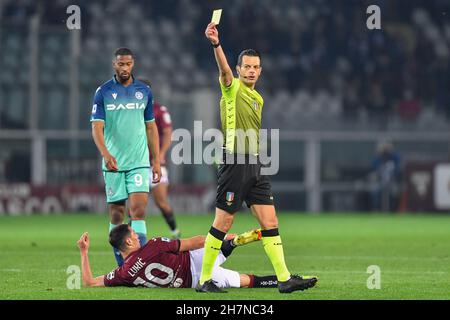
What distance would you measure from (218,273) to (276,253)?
2.06ft

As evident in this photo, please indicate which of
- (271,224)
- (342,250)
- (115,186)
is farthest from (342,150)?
(271,224)

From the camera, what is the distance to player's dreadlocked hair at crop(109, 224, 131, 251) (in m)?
10.1

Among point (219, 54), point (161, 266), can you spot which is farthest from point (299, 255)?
point (219, 54)

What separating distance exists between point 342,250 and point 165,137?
281cm

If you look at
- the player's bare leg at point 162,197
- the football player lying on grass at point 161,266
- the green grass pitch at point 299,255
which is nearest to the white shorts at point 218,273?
the football player lying on grass at point 161,266

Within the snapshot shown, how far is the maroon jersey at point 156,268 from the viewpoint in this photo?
9914 millimetres

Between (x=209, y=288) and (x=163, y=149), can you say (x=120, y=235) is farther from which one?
(x=163, y=149)

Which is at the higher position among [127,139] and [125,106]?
[125,106]

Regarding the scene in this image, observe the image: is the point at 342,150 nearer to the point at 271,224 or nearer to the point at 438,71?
the point at 438,71

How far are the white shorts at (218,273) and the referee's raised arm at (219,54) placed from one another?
1563mm

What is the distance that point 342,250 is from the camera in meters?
15.2

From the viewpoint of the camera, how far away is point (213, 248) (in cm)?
968

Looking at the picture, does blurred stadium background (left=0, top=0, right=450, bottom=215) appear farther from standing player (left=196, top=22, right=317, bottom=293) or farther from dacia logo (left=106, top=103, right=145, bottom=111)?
standing player (left=196, top=22, right=317, bottom=293)

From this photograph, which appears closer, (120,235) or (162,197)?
(120,235)
